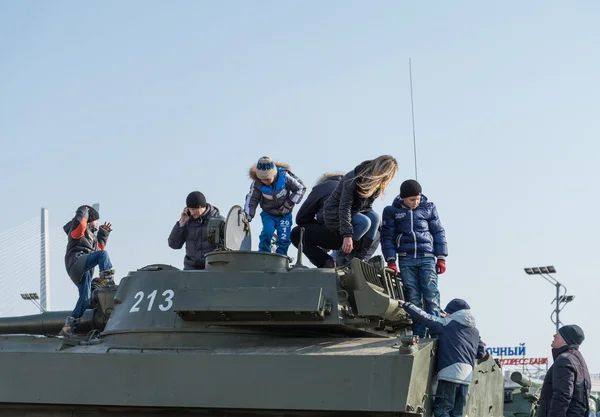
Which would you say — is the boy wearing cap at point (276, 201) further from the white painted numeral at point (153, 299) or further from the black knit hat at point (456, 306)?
the black knit hat at point (456, 306)

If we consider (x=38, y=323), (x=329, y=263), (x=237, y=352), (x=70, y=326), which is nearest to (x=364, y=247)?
(x=329, y=263)

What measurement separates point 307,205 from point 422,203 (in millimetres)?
1873

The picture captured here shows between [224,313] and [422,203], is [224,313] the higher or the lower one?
the lower one

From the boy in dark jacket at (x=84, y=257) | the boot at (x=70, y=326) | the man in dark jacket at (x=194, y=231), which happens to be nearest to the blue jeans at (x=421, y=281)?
the man in dark jacket at (x=194, y=231)

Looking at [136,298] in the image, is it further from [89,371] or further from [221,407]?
[221,407]

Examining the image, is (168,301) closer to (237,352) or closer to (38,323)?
(237,352)

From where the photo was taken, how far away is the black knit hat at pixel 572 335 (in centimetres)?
1186

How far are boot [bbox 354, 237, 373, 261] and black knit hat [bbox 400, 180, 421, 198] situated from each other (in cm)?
121

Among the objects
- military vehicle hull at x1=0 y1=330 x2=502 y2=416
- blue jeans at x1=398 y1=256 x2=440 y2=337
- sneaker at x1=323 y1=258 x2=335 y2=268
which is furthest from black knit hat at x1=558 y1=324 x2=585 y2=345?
sneaker at x1=323 y1=258 x2=335 y2=268

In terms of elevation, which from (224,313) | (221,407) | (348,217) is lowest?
(221,407)

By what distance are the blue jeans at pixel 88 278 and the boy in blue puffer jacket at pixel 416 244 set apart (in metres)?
3.89

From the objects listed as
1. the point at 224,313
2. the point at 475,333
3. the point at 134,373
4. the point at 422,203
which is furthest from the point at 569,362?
the point at 134,373

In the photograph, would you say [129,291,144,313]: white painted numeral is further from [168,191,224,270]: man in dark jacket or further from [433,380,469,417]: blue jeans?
[433,380,469,417]: blue jeans

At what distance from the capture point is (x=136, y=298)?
11.5m
